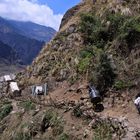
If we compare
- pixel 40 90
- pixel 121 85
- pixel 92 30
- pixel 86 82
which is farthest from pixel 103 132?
pixel 92 30

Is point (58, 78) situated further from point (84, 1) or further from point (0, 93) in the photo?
point (84, 1)

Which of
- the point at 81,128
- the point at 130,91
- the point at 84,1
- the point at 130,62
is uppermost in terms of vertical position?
the point at 84,1

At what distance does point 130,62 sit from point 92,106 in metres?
3.05

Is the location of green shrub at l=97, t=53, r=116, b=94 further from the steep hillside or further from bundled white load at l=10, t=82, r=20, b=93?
bundled white load at l=10, t=82, r=20, b=93

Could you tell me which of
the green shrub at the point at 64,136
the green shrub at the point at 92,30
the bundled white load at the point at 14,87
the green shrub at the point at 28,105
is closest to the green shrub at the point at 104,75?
the green shrub at the point at 92,30

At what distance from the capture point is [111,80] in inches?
822

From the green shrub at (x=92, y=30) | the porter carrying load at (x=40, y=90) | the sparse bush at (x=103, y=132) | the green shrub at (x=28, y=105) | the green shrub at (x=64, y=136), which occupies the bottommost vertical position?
the green shrub at (x=64, y=136)

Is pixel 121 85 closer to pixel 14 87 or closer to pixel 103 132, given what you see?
pixel 103 132

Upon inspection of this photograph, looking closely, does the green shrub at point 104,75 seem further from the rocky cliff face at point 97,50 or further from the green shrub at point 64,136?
the green shrub at point 64,136

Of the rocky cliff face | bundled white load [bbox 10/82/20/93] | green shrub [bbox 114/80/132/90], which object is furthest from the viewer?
bundled white load [bbox 10/82/20/93]

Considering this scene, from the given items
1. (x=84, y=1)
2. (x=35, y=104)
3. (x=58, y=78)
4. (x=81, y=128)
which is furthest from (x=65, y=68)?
(x=84, y=1)

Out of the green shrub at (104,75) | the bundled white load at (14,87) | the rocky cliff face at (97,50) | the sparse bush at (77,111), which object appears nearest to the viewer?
the sparse bush at (77,111)

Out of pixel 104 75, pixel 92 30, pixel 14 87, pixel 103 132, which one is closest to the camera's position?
pixel 103 132

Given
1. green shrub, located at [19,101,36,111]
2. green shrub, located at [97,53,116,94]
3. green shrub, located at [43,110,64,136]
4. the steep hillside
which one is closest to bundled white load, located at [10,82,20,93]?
the steep hillside
